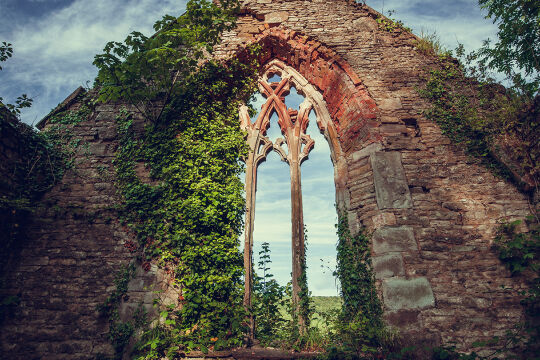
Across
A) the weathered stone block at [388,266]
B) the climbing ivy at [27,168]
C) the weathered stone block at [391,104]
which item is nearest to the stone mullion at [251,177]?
the weathered stone block at [388,266]

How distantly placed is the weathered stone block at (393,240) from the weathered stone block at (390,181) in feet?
1.05

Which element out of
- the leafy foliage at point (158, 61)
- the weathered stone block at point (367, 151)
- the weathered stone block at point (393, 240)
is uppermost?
the leafy foliage at point (158, 61)

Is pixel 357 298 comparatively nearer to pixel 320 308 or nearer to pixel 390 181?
pixel 320 308

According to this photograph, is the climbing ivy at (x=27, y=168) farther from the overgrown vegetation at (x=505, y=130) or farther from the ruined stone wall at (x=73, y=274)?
the overgrown vegetation at (x=505, y=130)

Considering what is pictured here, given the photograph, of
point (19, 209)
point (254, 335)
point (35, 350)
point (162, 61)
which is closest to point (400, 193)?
point (254, 335)

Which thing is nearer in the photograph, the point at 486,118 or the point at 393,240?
the point at 393,240

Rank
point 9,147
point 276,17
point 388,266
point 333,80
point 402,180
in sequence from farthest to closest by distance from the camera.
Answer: point 276,17 < point 333,80 < point 9,147 < point 402,180 < point 388,266

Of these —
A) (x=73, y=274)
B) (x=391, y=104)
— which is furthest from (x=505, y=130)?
(x=73, y=274)

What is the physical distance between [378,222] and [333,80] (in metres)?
2.69

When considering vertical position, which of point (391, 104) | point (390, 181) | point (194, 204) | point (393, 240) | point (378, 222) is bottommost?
point (393, 240)

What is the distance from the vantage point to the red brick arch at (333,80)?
15.5 feet

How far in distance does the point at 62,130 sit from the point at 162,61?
2132 mm

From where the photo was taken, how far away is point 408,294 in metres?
3.53

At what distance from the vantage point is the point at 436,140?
4.45m
